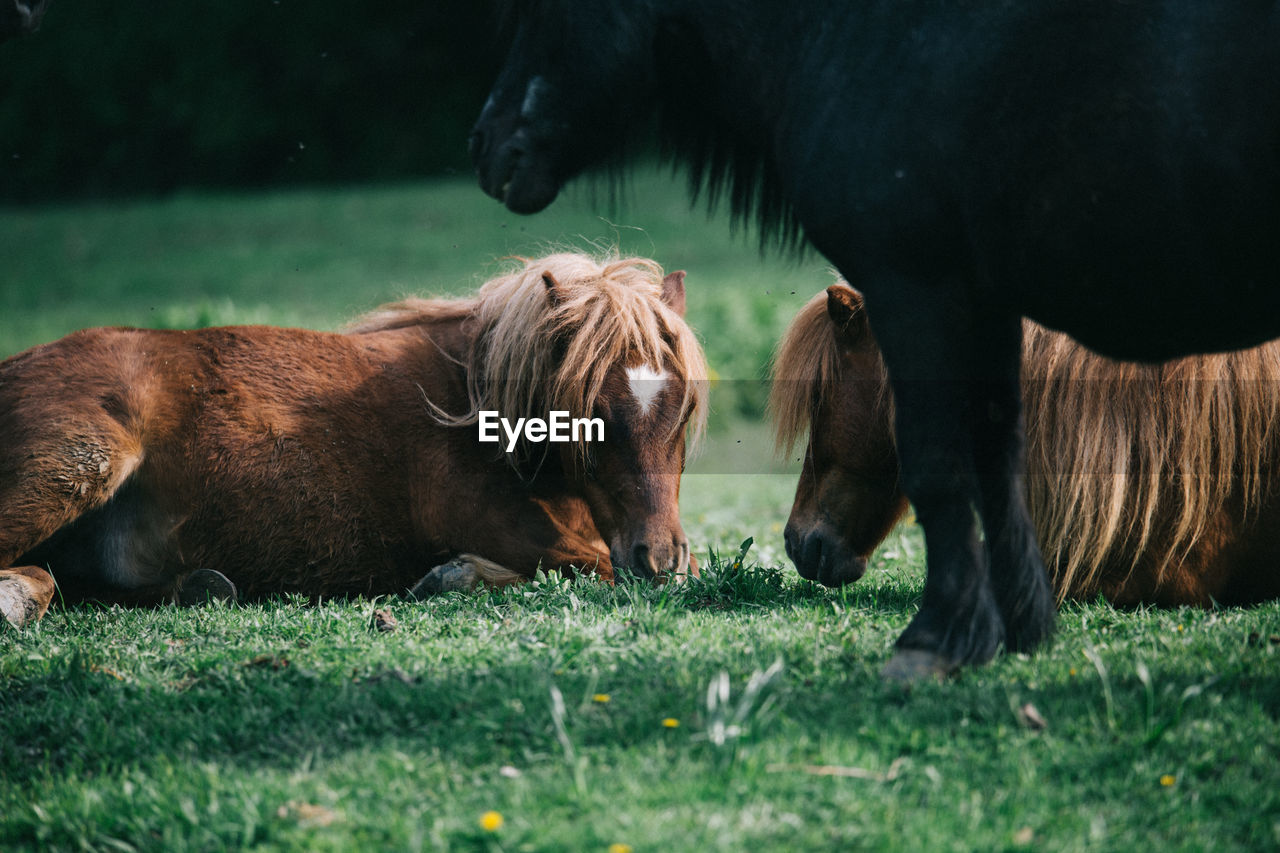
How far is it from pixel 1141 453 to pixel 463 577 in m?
2.79

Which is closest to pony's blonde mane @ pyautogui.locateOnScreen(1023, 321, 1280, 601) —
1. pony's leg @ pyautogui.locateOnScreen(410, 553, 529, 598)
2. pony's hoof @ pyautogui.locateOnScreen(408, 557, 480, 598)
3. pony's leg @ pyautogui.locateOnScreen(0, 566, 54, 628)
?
pony's leg @ pyautogui.locateOnScreen(410, 553, 529, 598)

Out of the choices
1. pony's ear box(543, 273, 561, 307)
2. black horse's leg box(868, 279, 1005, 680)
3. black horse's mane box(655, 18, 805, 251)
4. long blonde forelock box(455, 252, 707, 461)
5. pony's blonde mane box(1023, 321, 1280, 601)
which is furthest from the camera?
pony's ear box(543, 273, 561, 307)

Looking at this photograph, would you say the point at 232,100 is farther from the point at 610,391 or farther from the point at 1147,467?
the point at 1147,467

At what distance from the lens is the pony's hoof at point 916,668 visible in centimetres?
299

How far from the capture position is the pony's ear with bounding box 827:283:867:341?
4.38 m

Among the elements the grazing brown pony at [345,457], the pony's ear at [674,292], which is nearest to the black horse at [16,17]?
the grazing brown pony at [345,457]

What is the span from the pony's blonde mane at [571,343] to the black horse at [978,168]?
1.24 meters

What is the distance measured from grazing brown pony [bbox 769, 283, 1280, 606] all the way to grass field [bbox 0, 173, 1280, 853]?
260mm

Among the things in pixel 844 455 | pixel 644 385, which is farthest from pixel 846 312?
pixel 644 385

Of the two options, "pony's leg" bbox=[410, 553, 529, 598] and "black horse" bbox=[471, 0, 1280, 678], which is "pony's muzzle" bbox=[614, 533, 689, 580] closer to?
"pony's leg" bbox=[410, 553, 529, 598]

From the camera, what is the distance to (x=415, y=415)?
4.98 meters

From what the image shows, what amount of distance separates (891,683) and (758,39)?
1.91 m

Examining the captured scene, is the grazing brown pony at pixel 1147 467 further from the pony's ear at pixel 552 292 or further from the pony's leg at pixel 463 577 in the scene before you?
the pony's leg at pixel 463 577

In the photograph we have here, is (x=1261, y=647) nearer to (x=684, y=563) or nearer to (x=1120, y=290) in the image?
(x=1120, y=290)
